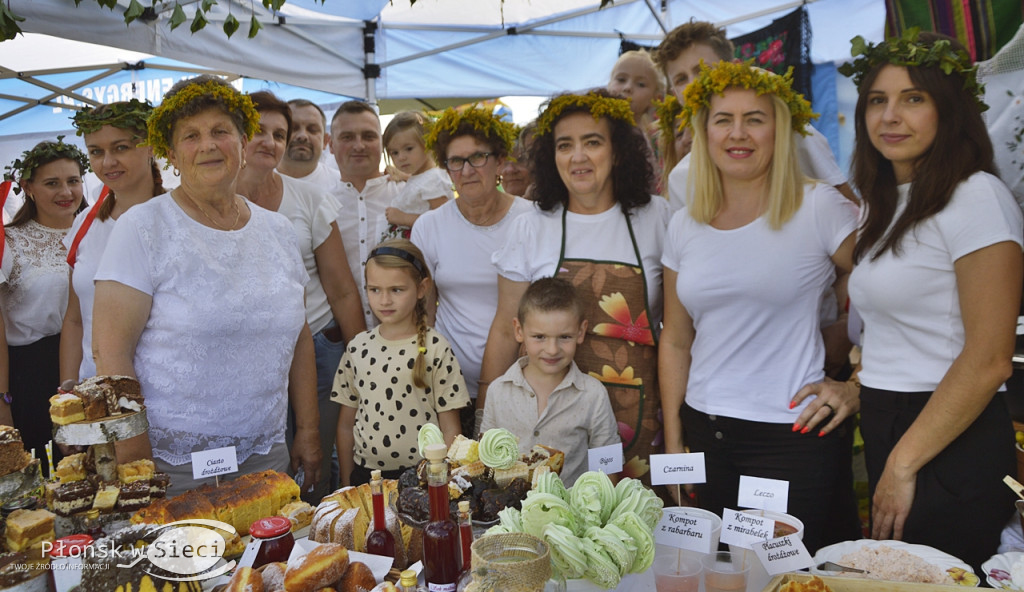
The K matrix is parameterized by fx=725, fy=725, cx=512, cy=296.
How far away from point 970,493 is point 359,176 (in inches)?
140

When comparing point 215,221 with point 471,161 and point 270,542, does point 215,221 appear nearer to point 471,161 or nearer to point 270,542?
point 471,161

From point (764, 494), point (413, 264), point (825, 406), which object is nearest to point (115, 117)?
point (413, 264)

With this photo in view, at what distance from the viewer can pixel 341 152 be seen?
4.47 meters

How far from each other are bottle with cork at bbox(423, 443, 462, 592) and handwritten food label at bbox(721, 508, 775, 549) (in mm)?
643

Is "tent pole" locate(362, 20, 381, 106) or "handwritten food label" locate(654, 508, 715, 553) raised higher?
"tent pole" locate(362, 20, 381, 106)

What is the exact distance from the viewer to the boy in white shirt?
2.72 meters

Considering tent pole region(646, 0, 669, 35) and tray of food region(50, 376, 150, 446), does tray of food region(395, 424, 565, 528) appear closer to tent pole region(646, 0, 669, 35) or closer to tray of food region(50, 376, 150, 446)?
tray of food region(50, 376, 150, 446)

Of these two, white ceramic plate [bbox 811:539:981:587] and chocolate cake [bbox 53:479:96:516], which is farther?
chocolate cake [bbox 53:479:96:516]

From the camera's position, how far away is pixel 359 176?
4.50m

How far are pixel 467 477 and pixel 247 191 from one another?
229cm

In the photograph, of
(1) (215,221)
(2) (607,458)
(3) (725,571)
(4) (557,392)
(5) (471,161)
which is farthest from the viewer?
(5) (471,161)

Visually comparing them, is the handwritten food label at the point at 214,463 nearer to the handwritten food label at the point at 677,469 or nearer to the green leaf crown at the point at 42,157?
the handwritten food label at the point at 677,469

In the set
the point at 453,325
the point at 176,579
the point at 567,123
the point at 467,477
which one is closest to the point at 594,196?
the point at 567,123

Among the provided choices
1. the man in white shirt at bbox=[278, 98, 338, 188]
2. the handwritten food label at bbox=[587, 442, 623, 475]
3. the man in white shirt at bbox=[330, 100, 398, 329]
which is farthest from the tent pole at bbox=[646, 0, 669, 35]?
the handwritten food label at bbox=[587, 442, 623, 475]
